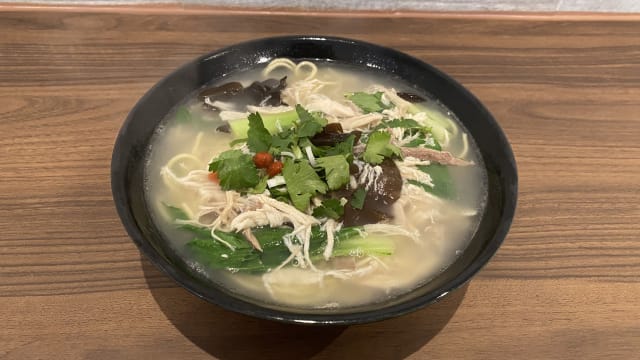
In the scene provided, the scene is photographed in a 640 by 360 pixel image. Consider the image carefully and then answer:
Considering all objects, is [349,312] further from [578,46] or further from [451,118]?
[578,46]

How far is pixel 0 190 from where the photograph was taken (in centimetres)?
172

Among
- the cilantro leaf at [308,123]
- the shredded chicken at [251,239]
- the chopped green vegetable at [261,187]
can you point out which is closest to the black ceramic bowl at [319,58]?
the shredded chicken at [251,239]

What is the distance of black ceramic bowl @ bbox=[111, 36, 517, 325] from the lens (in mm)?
1232

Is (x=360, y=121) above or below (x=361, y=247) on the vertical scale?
above

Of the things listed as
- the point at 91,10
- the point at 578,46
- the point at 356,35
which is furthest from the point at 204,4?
the point at 578,46

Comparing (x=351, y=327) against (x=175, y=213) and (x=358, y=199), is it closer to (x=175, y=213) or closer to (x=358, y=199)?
(x=358, y=199)

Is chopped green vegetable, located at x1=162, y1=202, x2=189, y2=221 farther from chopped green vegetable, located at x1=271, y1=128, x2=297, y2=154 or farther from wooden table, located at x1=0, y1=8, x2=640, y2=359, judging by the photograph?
chopped green vegetable, located at x1=271, y1=128, x2=297, y2=154

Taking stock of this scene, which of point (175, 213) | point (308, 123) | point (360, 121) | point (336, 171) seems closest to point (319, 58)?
point (360, 121)

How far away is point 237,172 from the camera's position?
1.53 meters

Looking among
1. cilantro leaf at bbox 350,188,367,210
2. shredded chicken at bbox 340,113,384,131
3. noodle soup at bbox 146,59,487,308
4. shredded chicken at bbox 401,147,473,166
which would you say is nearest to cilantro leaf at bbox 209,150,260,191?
noodle soup at bbox 146,59,487,308

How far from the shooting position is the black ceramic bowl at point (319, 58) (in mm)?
1232

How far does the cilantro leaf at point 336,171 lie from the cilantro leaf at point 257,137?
0.61 feet

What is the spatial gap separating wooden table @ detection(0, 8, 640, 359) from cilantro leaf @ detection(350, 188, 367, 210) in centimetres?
33

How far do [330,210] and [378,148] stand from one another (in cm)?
27
